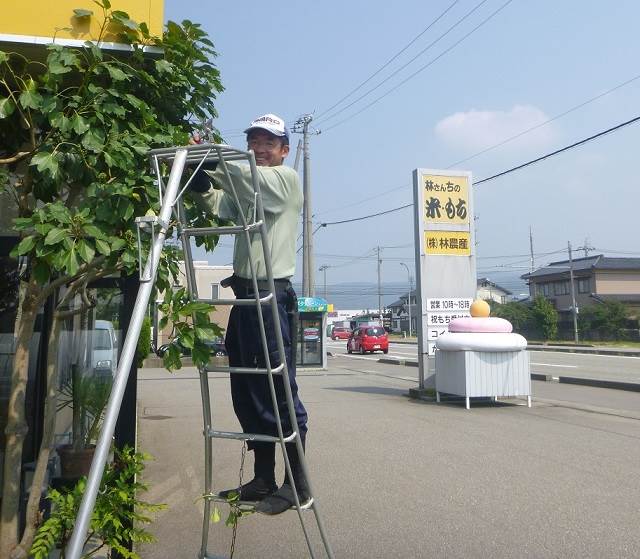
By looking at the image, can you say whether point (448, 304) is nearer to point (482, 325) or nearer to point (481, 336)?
point (482, 325)

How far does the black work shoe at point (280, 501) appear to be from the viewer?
2553 millimetres

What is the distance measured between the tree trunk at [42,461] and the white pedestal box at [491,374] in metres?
9.17

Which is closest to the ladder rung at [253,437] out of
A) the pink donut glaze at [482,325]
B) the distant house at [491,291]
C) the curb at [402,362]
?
the pink donut glaze at [482,325]

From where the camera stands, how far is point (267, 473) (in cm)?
280

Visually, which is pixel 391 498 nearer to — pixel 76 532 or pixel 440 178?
pixel 76 532

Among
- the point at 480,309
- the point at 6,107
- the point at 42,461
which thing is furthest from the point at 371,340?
the point at 6,107

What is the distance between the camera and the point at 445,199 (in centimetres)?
1360

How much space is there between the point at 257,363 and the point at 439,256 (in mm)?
11079

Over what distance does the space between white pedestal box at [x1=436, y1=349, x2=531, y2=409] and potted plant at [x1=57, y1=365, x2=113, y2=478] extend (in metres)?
7.94

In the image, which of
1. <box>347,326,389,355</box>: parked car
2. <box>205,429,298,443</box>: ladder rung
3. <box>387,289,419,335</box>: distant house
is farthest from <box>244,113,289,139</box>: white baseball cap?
<box>387,289,419,335</box>: distant house

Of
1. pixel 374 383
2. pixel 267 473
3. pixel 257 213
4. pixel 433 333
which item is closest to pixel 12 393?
pixel 267 473

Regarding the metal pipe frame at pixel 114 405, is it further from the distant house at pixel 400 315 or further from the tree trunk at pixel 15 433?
the distant house at pixel 400 315

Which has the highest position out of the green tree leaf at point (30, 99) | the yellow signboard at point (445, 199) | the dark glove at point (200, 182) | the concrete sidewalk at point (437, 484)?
the yellow signboard at point (445, 199)

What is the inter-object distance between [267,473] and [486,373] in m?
9.36
